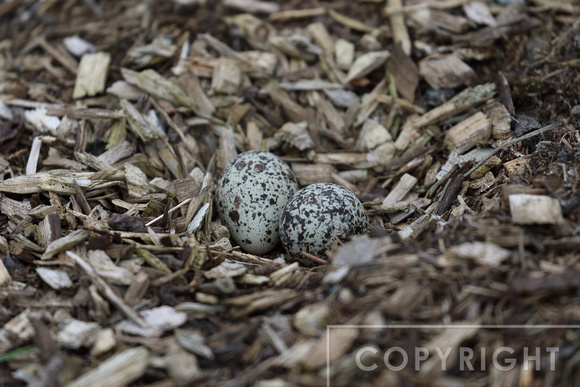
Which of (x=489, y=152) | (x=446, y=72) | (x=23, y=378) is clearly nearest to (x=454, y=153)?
(x=489, y=152)

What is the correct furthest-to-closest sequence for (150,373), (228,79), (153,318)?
(228,79)
(153,318)
(150,373)

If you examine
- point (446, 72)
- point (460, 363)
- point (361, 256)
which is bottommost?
point (460, 363)

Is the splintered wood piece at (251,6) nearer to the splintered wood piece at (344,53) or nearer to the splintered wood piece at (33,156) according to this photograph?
the splintered wood piece at (344,53)

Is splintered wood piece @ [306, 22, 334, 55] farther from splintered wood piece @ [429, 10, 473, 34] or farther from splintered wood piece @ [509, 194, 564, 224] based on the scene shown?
splintered wood piece @ [509, 194, 564, 224]

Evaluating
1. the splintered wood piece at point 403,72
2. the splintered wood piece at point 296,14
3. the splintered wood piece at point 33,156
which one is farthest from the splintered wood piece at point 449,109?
the splintered wood piece at point 33,156

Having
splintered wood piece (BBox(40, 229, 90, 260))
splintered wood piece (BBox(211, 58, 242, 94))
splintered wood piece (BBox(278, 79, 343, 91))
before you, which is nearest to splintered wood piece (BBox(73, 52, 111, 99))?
splintered wood piece (BBox(211, 58, 242, 94))

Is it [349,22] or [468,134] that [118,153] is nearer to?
[349,22]

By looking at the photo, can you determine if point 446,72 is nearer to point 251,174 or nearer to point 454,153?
point 454,153
